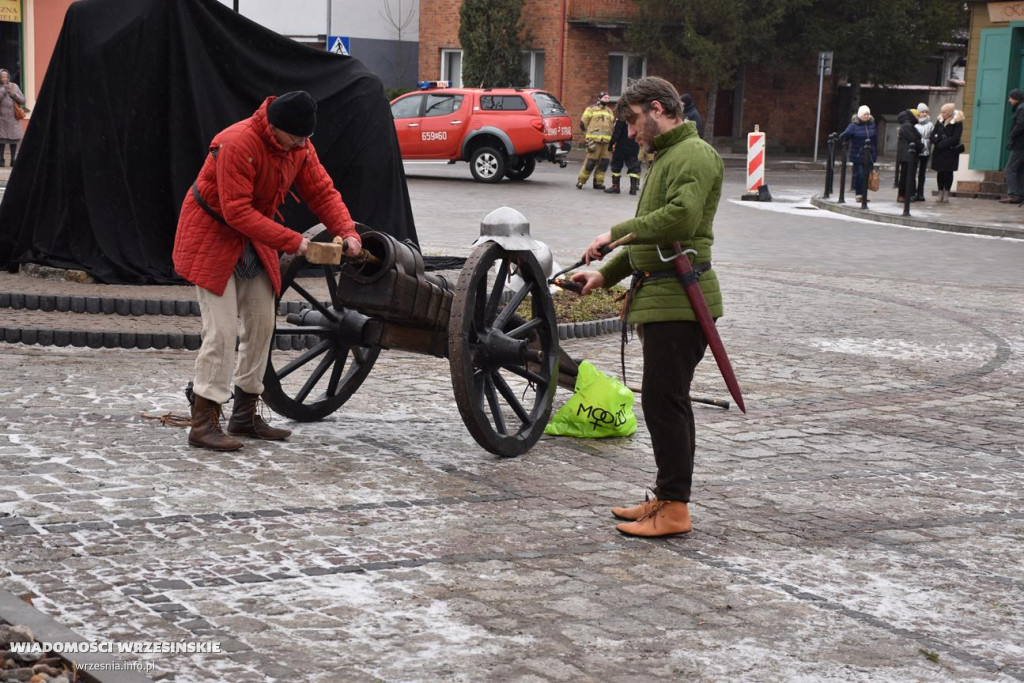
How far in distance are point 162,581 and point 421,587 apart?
88 centimetres

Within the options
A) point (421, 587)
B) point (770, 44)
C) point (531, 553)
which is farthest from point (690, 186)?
point (770, 44)

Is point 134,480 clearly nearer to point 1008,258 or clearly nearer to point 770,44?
point 1008,258

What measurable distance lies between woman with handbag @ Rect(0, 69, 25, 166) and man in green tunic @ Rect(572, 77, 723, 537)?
2119 cm

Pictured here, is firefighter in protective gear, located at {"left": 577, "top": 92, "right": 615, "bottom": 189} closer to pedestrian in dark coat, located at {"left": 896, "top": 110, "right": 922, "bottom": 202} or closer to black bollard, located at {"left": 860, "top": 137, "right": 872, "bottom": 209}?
black bollard, located at {"left": 860, "top": 137, "right": 872, "bottom": 209}

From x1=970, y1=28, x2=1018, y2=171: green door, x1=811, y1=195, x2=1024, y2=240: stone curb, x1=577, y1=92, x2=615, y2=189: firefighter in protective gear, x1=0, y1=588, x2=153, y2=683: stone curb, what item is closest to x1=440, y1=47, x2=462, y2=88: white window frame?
x1=577, y1=92, x2=615, y2=189: firefighter in protective gear

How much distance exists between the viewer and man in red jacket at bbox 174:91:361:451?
6.49m

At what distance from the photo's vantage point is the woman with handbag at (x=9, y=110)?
981 inches

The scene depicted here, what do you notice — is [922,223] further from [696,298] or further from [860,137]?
[696,298]

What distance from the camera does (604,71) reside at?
4291 centimetres

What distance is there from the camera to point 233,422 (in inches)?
280

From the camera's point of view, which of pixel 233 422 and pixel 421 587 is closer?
pixel 421 587

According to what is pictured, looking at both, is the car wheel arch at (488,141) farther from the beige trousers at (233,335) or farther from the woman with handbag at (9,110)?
the beige trousers at (233,335)

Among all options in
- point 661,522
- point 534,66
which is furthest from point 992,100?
point 661,522

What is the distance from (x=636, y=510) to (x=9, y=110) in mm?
22193
